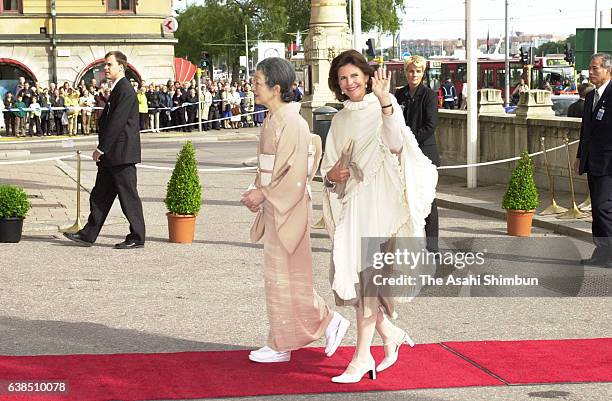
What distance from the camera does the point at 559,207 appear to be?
15.2 m

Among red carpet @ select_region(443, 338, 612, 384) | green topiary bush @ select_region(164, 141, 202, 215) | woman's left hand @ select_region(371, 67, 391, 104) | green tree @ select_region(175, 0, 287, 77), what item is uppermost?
green tree @ select_region(175, 0, 287, 77)

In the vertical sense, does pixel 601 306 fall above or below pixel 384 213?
below

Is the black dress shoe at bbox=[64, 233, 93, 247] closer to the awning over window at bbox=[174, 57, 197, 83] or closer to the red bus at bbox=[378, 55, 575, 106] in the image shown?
the awning over window at bbox=[174, 57, 197, 83]

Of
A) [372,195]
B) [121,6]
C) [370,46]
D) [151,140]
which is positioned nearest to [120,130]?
[372,195]

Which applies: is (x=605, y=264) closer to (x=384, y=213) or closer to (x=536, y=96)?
(x=384, y=213)

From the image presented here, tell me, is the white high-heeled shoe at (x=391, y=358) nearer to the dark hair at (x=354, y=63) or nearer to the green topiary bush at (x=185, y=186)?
the dark hair at (x=354, y=63)

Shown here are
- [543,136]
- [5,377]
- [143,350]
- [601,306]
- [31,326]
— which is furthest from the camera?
[543,136]

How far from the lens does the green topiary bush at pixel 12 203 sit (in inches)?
516

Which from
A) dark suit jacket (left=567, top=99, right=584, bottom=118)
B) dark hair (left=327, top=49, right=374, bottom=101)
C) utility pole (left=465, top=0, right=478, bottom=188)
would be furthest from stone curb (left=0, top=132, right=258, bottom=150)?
dark hair (left=327, top=49, right=374, bottom=101)

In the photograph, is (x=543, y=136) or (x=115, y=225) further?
(x=543, y=136)

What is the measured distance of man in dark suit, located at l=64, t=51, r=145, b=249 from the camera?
12750mm

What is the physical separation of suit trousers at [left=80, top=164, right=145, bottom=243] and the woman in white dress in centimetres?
579

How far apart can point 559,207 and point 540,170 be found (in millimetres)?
2546

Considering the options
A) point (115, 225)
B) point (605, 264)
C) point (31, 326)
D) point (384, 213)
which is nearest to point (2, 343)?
point (31, 326)
